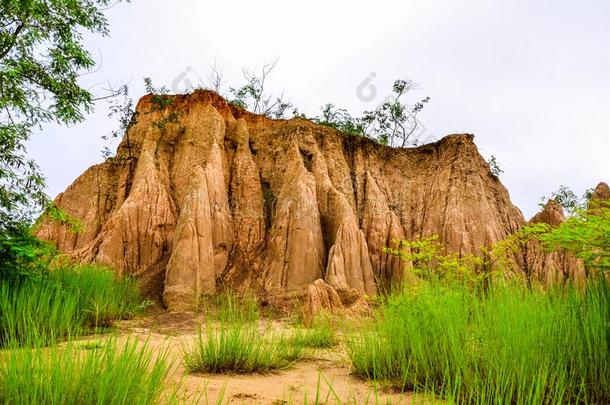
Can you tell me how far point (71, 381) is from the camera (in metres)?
2.80

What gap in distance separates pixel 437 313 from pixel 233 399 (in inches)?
87.0

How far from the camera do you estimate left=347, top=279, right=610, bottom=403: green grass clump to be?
12.1 ft

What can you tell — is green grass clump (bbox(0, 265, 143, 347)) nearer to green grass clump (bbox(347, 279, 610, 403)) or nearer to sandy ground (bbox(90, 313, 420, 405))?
sandy ground (bbox(90, 313, 420, 405))

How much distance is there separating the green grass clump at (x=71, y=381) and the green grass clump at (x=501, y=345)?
1.85 m

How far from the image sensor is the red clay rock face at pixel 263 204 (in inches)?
595

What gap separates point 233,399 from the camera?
14.0 ft

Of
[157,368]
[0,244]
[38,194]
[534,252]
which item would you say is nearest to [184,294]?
[38,194]

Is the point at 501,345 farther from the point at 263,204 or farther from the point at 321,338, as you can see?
the point at 263,204

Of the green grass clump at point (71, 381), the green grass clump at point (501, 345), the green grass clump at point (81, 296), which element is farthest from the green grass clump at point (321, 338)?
the green grass clump at point (71, 381)

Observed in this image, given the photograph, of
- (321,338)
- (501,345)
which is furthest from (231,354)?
(501,345)

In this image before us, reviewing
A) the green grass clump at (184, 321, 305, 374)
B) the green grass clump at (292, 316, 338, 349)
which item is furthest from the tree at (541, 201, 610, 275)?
the green grass clump at (292, 316, 338, 349)

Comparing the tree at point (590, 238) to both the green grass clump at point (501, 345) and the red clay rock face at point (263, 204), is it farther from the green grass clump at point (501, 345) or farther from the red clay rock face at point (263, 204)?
the red clay rock face at point (263, 204)

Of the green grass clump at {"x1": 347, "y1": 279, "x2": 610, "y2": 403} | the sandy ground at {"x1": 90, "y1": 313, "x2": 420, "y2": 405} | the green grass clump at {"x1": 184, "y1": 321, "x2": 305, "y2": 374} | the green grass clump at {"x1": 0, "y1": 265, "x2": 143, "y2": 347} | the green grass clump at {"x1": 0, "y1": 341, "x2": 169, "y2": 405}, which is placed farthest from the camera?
the green grass clump at {"x1": 0, "y1": 265, "x2": 143, "y2": 347}

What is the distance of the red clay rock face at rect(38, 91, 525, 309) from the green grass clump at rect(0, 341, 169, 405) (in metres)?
10.8
